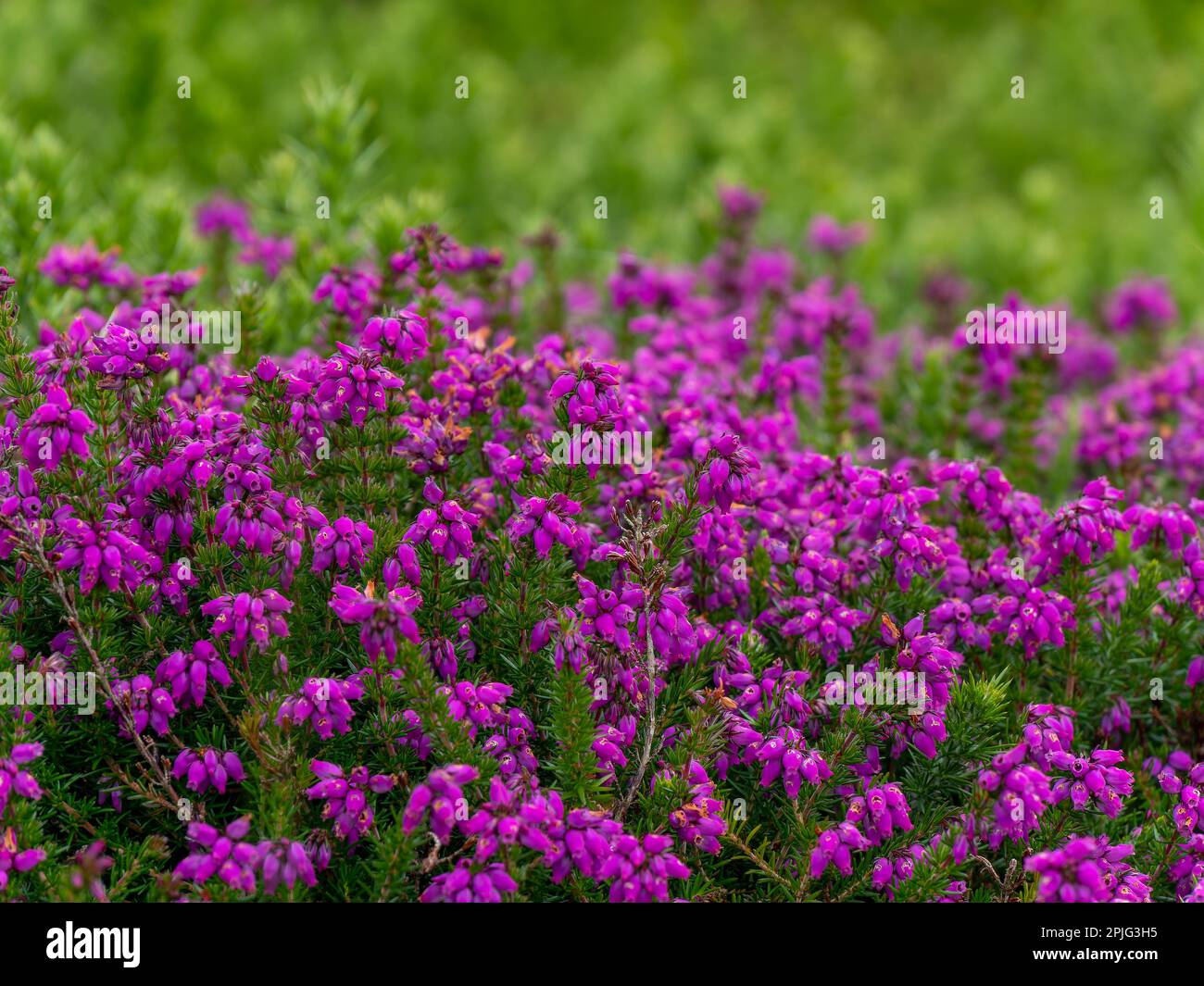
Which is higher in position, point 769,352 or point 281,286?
point 281,286

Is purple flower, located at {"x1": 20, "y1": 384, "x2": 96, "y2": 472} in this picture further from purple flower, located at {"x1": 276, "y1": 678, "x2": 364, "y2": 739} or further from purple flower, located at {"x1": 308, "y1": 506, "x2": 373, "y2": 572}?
purple flower, located at {"x1": 276, "y1": 678, "x2": 364, "y2": 739}

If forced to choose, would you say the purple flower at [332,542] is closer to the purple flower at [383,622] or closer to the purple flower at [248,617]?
the purple flower at [248,617]

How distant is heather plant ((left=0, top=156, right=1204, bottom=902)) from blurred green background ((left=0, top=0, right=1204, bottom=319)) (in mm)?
2280

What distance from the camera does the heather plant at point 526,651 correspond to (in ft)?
10.9

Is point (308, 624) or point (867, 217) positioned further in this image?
point (867, 217)

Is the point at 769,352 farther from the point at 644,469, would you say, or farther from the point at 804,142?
the point at 804,142

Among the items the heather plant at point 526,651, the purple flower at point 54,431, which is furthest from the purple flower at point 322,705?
the purple flower at point 54,431

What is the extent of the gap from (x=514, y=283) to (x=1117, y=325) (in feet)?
11.7

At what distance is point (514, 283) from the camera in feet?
22.0

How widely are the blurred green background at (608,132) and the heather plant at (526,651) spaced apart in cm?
228

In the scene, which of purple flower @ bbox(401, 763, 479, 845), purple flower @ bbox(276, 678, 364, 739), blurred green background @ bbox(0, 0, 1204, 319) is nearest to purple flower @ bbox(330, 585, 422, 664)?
purple flower @ bbox(276, 678, 364, 739)

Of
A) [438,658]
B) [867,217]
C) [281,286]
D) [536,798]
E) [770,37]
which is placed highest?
[770,37]

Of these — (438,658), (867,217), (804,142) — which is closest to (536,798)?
(438,658)

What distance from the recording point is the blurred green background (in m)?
7.15
